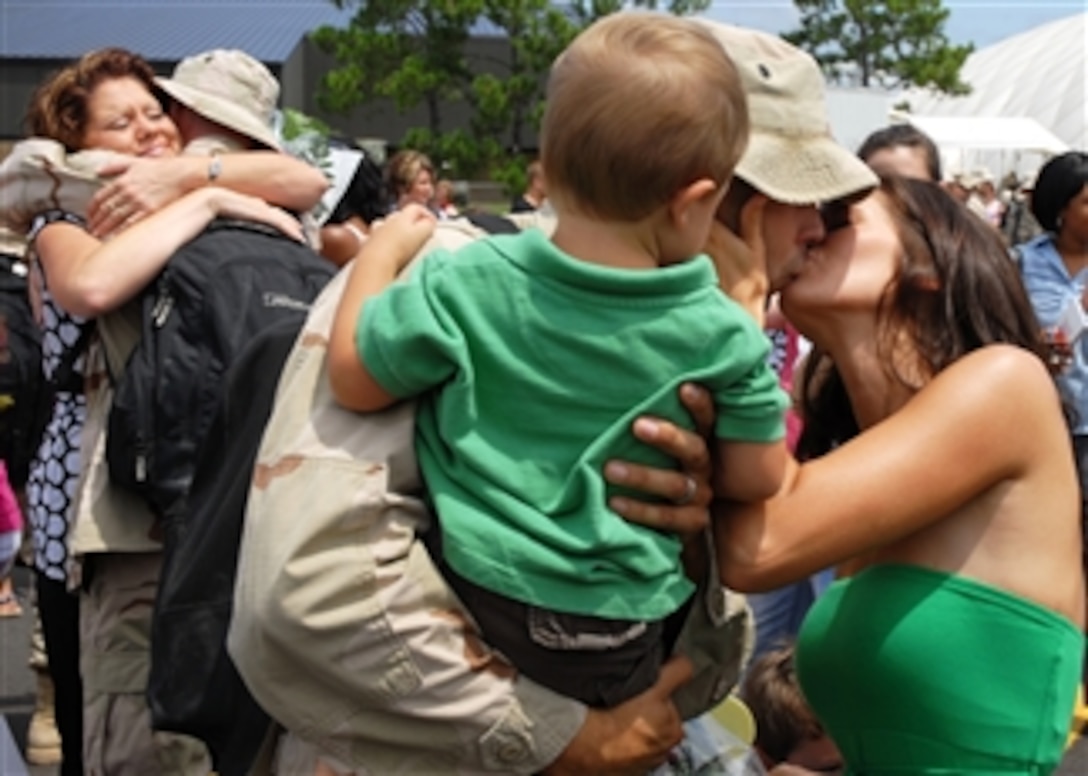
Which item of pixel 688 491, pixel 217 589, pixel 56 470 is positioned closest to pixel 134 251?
pixel 56 470

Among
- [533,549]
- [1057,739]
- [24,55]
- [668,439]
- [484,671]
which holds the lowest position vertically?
[24,55]

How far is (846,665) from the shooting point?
2.22 meters

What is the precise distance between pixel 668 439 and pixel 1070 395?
4.62 meters

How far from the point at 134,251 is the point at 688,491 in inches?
58.6

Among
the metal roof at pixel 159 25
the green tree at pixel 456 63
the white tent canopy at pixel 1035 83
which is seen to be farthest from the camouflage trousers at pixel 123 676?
the white tent canopy at pixel 1035 83

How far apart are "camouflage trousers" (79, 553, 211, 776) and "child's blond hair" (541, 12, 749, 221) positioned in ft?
→ 5.61

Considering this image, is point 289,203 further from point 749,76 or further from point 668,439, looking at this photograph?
point 668,439

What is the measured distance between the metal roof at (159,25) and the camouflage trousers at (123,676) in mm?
52140

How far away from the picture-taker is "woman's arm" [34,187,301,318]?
2932 mm

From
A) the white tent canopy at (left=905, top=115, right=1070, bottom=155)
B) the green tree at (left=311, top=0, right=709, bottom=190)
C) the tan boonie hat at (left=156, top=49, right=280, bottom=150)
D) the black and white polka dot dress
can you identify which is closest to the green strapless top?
the tan boonie hat at (left=156, top=49, right=280, bottom=150)

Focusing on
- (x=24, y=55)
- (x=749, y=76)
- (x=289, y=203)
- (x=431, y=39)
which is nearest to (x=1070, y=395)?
(x=289, y=203)

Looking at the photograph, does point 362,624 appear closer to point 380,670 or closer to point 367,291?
point 380,670

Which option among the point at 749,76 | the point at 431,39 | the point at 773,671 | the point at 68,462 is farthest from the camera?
the point at 431,39

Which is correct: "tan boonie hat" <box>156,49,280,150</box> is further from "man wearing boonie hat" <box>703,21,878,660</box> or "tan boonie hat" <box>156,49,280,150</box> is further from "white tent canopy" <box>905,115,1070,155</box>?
"white tent canopy" <box>905,115,1070,155</box>
